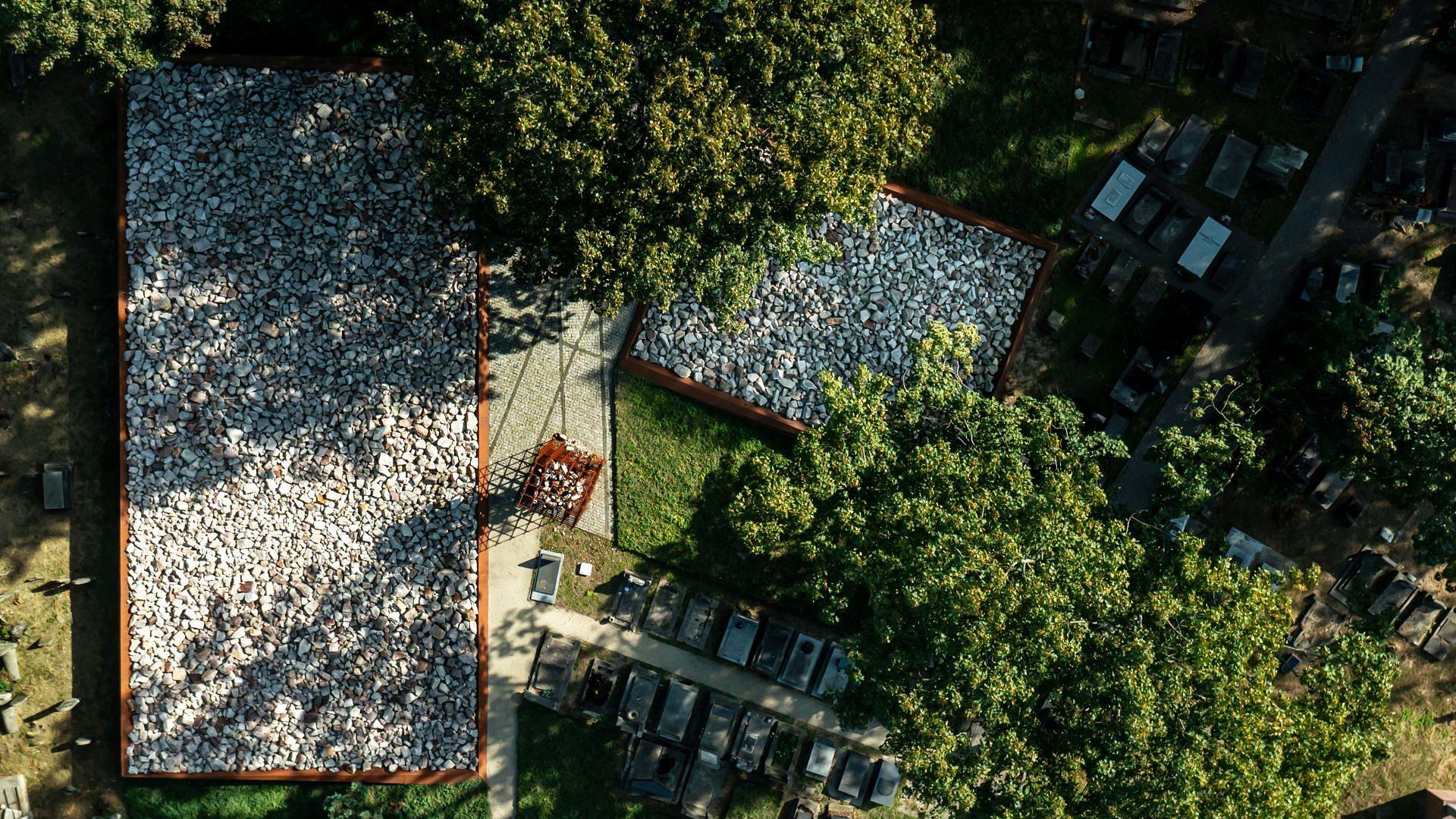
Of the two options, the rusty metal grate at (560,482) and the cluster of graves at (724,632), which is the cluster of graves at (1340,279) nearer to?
the cluster of graves at (724,632)

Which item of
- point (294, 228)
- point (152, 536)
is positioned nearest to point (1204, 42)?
point (294, 228)

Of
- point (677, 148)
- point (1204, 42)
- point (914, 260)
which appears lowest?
point (914, 260)

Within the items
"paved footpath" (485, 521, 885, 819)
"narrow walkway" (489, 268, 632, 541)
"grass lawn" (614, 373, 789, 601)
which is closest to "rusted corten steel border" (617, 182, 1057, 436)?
"grass lawn" (614, 373, 789, 601)

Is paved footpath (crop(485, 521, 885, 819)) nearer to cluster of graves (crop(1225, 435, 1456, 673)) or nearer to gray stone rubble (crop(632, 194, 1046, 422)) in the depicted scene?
gray stone rubble (crop(632, 194, 1046, 422))

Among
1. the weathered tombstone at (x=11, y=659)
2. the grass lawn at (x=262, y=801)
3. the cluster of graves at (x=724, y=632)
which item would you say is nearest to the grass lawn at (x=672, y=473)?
the cluster of graves at (x=724, y=632)

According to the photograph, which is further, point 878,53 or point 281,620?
point 281,620

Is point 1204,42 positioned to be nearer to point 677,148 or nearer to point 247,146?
point 677,148
